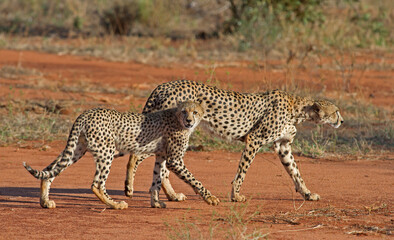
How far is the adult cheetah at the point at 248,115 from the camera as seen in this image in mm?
6617

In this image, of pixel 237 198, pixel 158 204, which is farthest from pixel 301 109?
pixel 158 204

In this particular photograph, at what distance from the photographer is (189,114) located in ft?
20.0

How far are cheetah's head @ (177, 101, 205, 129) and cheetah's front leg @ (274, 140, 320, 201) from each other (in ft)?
3.53

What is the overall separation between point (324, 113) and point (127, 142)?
6.88 feet

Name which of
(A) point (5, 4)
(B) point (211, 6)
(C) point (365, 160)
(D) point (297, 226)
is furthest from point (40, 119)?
(A) point (5, 4)

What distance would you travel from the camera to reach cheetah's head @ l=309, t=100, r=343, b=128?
6820 mm

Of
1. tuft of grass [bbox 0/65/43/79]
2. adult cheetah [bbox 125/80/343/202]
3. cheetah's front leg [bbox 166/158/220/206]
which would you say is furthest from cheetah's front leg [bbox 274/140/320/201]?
tuft of grass [bbox 0/65/43/79]

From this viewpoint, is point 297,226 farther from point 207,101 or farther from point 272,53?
point 272,53

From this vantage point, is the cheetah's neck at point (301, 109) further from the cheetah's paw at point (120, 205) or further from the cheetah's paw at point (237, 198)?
the cheetah's paw at point (120, 205)

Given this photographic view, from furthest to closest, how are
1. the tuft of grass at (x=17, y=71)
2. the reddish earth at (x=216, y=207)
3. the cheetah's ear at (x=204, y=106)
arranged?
the tuft of grass at (x=17, y=71) < the cheetah's ear at (x=204, y=106) < the reddish earth at (x=216, y=207)

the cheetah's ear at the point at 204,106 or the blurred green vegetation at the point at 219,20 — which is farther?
the blurred green vegetation at the point at 219,20

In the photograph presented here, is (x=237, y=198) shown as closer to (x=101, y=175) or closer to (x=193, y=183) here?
(x=193, y=183)

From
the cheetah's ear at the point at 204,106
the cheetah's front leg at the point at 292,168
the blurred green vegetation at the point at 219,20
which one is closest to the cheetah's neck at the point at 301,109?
the cheetah's front leg at the point at 292,168

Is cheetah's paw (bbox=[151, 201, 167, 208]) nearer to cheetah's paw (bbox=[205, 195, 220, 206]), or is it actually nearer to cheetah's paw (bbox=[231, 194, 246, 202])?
cheetah's paw (bbox=[205, 195, 220, 206])
